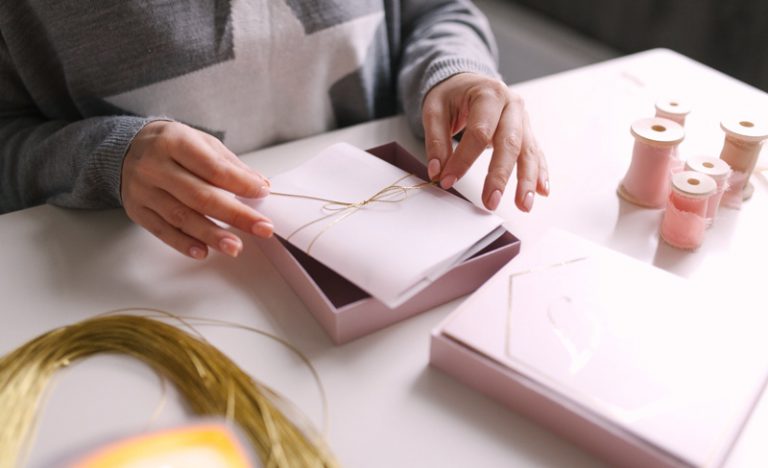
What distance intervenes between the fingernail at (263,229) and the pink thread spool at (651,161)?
38cm

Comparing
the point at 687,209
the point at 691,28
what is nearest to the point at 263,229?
the point at 687,209

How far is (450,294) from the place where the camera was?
24.2 inches

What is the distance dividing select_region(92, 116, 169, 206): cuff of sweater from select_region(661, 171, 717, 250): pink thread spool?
20.5 inches

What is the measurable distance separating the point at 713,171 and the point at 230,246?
466 millimetres

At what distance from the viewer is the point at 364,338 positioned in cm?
58

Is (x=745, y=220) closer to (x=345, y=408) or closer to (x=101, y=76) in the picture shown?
(x=345, y=408)

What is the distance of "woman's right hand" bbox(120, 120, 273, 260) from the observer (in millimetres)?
620

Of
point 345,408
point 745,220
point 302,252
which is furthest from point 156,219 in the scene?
point 745,220

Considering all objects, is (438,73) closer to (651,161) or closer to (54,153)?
(651,161)

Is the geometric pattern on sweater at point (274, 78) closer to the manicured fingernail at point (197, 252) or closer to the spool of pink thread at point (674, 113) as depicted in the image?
the manicured fingernail at point (197, 252)

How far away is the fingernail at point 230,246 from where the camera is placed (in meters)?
0.61

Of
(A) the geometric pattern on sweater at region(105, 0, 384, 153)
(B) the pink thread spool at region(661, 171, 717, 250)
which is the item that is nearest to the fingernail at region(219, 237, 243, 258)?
(A) the geometric pattern on sweater at region(105, 0, 384, 153)

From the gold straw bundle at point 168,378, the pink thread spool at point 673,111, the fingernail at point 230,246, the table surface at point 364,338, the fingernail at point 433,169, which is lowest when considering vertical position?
the table surface at point 364,338

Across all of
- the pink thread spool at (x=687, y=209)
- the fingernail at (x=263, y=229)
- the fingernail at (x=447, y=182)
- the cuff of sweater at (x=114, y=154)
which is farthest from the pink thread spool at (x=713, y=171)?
the cuff of sweater at (x=114, y=154)
